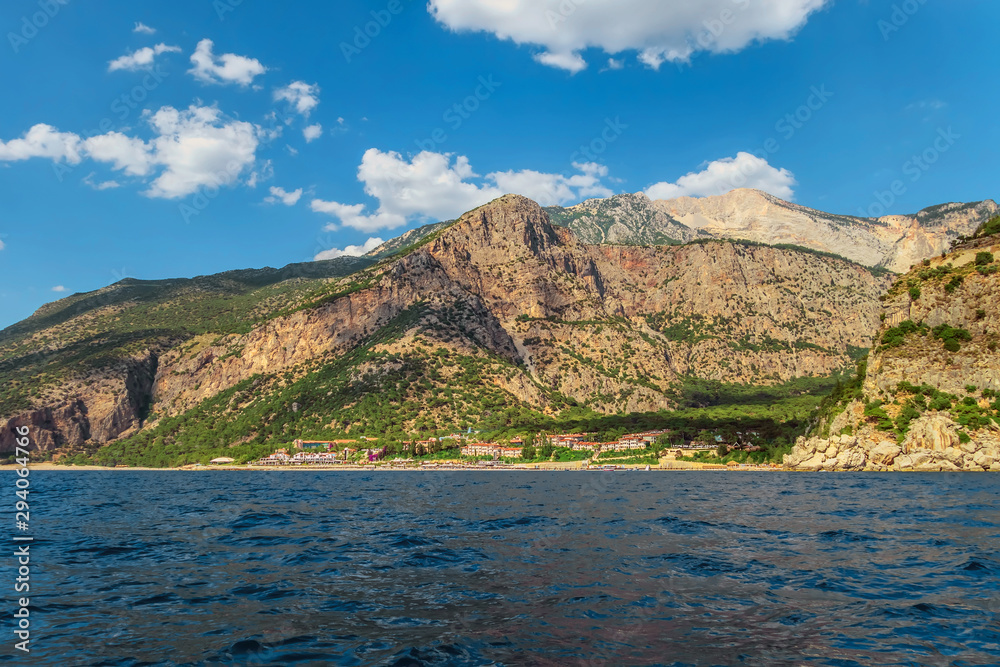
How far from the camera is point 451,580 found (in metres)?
20.1

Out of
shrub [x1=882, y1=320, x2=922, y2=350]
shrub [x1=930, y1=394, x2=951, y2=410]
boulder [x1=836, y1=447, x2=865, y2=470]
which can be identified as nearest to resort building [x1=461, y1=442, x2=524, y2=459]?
boulder [x1=836, y1=447, x2=865, y2=470]

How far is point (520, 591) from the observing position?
1828 cm

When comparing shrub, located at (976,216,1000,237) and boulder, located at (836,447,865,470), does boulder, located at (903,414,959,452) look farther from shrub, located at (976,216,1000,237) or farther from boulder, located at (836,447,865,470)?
shrub, located at (976,216,1000,237)

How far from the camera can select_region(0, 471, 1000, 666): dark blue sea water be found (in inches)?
501

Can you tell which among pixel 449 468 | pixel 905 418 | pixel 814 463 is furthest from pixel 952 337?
pixel 449 468

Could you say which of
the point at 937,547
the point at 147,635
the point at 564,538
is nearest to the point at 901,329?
the point at 937,547

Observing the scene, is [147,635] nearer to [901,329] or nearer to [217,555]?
[217,555]

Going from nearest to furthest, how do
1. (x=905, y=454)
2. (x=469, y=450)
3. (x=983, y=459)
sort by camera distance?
(x=983, y=459), (x=905, y=454), (x=469, y=450)

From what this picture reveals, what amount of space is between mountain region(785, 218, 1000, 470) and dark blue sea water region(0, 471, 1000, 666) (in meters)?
65.2

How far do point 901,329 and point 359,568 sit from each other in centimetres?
11320

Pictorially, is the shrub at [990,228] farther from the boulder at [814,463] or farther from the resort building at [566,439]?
the resort building at [566,439]

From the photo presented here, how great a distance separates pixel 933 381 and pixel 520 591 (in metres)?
103

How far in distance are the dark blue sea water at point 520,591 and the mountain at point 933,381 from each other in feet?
214

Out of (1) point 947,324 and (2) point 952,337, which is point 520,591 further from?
(1) point 947,324
